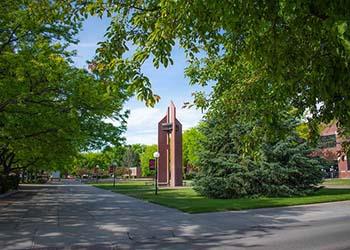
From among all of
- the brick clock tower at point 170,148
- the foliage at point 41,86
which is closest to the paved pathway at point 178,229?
the foliage at point 41,86

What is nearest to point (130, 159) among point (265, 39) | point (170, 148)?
point (170, 148)

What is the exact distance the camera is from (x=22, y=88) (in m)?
15.7

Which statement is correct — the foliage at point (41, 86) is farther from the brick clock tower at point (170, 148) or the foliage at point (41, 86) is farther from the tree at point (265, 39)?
the brick clock tower at point (170, 148)

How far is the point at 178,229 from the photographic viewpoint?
42.6 ft

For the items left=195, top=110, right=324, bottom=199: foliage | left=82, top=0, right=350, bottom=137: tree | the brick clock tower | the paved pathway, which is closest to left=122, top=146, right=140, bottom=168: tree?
the brick clock tower

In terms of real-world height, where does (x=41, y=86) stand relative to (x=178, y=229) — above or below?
above

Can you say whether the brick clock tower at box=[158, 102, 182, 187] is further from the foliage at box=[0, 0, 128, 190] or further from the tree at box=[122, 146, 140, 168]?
the tree at box=[122, 146, 140, 168]

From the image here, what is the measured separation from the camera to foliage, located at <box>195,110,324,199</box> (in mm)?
25125

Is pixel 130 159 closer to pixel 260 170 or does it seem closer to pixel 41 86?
pixel 260 170

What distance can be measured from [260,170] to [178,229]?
13.2m

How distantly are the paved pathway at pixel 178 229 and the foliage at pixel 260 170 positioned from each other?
692 centimetres

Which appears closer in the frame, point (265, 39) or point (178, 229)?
point (265, 39)

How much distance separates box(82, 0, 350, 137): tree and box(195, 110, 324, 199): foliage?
64.5ft

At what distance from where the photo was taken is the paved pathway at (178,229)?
10.4 meters
